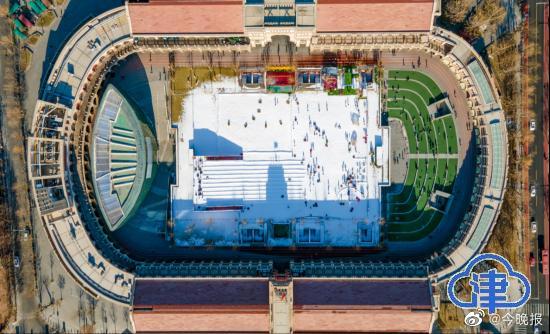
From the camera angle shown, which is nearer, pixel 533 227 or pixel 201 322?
pixel 201 322

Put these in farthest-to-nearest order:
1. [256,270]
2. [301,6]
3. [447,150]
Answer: [447,150], [256,270], [301,6]

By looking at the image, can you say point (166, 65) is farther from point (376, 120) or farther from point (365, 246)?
point (365, 246)

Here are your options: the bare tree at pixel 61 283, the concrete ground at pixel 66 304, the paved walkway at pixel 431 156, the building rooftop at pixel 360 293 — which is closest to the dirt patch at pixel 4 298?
the concrete ground at pixel 66 304

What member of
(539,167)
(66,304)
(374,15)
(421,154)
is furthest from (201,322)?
(539,167)

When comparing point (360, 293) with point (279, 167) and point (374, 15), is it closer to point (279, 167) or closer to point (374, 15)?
point (279, 167)

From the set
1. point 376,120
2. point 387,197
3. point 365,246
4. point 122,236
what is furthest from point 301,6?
point 122,236

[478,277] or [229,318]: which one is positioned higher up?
[478,277]

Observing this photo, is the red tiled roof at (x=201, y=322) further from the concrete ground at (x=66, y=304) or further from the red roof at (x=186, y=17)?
the red roof at (x=186, y=17)

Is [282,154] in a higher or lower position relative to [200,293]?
higher
